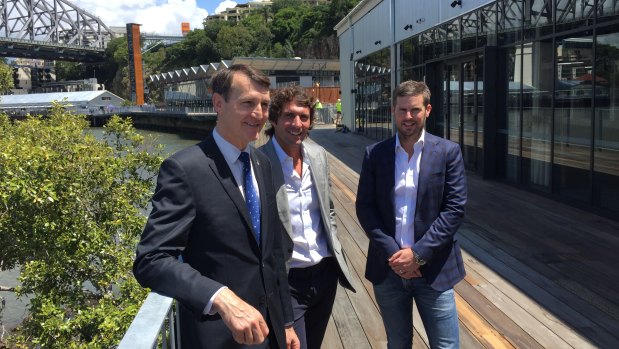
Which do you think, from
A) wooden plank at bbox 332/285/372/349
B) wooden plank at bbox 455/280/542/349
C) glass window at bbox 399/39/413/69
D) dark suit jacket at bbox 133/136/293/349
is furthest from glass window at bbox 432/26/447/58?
dark suit jacket at bbox 133/136/293/349

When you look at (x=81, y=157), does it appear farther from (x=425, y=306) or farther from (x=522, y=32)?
(x=522, y=32)

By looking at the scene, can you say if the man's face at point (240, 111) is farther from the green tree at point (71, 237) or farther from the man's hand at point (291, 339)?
the green tree at point (71, 237)

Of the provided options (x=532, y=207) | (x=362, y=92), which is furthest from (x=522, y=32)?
(x=362, y=92)

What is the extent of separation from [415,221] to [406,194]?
0.13 metres

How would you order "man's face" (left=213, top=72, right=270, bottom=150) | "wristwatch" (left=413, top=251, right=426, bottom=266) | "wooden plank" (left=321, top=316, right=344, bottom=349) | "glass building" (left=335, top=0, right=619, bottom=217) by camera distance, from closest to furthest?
"man's face" (left=213, top=72, right=270, bottom=150)
"wristwatch" (left=413, top=251, right=426, bottom=266)
"wooden plank" (left=321, top=316, right=344, bottom=349)
"glass building" (left=335, top=0, right=619, bottom=217)

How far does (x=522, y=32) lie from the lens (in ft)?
28.6

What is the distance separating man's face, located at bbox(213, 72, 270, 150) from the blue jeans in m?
1.12

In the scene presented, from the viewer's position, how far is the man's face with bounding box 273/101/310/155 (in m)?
2.43

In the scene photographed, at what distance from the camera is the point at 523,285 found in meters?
4.55

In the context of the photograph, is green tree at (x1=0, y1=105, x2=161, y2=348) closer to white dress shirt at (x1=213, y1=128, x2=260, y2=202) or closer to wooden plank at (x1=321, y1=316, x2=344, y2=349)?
wooden plank at (x1=321, y1=316, x2=344, y2=349)

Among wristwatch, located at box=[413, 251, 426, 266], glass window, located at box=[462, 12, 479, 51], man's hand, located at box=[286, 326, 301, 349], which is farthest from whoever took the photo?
glass window, located at box=[462, 12, 479, 51]

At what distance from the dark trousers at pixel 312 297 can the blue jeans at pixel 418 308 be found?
0.23 metres

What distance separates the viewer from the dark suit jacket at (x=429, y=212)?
2375 mm

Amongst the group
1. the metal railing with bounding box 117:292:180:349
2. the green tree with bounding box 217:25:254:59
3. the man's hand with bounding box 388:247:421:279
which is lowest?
the man's hand with bounding box 388:247:421:279
